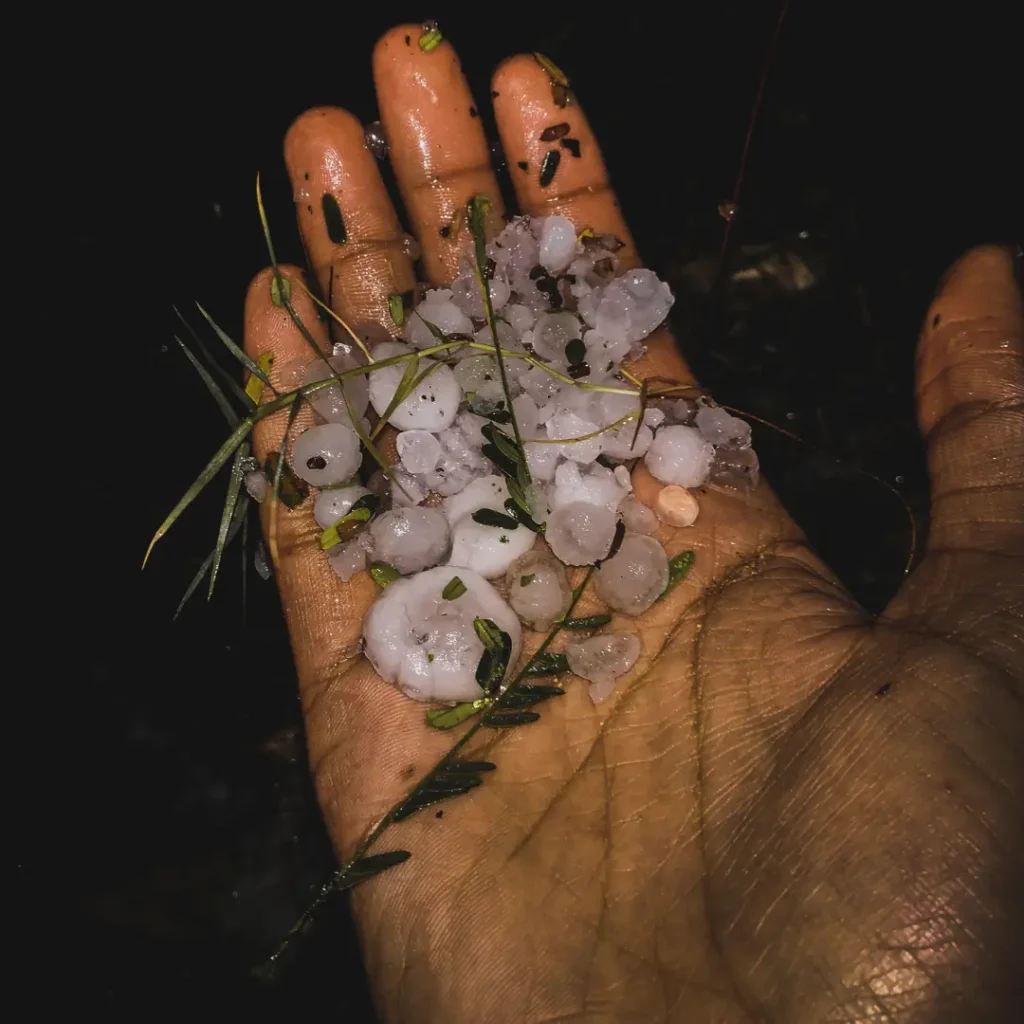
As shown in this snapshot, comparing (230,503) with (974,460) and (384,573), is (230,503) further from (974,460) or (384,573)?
(974,460)

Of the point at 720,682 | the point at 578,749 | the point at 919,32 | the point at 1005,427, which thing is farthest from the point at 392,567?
the point at 919,32

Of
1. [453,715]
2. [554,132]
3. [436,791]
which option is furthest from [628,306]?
[436,791]

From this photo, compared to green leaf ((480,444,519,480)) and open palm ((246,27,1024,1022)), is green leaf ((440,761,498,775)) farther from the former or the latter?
green leaf ((480,444,519,480))

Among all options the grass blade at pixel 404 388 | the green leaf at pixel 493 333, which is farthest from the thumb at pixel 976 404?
the grass blade at pixel 404 388

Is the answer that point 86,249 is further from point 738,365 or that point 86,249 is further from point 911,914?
point 911,914

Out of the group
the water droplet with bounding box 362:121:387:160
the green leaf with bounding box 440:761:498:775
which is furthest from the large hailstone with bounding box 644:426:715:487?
the water droplet with bounding box 362:121:387:160

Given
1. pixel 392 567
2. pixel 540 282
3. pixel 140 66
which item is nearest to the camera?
pixel 392 567

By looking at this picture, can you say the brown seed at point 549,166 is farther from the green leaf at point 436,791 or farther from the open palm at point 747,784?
the green leaf at point 436,791
